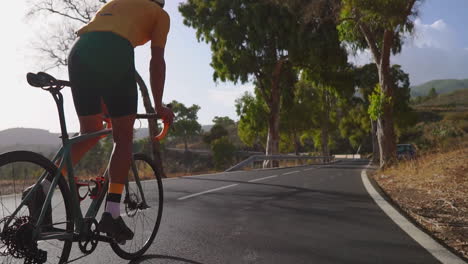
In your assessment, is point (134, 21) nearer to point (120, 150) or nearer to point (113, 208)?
point (120, 150)

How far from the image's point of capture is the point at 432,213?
17.4 ft

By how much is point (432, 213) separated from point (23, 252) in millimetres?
4871

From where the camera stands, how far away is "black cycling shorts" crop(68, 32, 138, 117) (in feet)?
9.05

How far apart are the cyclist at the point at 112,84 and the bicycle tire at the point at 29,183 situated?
0.24m

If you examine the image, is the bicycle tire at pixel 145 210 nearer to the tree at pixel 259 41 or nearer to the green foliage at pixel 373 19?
the green foliage at pixel 373 19

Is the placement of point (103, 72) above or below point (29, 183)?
above

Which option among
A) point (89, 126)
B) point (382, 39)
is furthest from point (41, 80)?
point (382, 39)

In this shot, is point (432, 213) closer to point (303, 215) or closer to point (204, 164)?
point (303, 215)

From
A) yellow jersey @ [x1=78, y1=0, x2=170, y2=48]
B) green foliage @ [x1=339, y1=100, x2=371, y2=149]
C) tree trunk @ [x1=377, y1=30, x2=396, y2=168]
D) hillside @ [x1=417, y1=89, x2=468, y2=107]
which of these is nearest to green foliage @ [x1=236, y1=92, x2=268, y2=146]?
green foliage @ [x1=339, y1=100, x2=371, y2=149]

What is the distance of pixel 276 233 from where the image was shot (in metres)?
4.11

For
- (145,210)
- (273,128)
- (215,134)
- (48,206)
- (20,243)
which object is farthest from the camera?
(215,134)

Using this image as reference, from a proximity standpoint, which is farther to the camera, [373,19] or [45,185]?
[373,19]

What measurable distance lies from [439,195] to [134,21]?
19.0 ft

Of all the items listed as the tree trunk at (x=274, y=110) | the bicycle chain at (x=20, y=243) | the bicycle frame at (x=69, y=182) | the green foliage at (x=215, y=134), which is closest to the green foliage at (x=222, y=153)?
the green foliage at (x=215, y=134)
